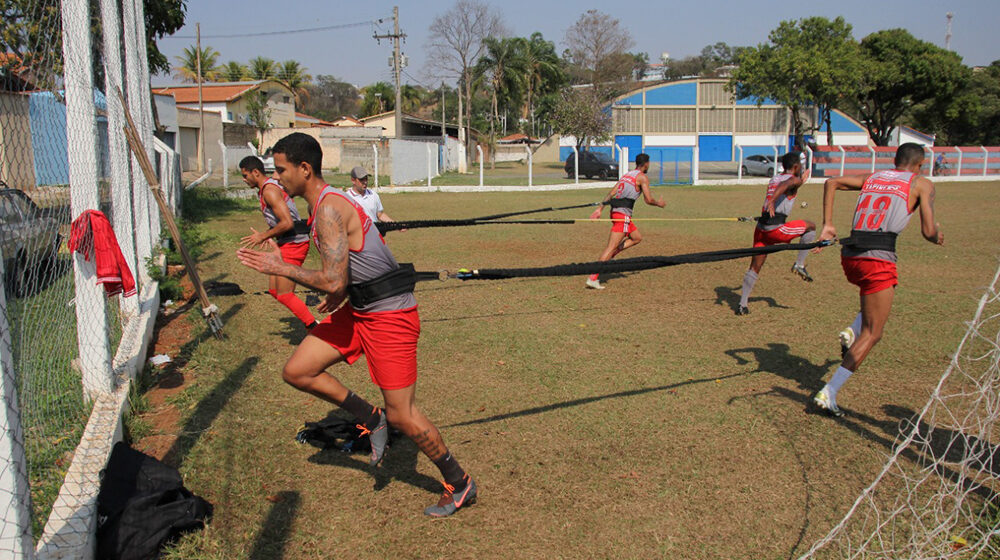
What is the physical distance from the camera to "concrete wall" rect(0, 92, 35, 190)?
348cm

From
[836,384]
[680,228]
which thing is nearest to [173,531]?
[836,384]

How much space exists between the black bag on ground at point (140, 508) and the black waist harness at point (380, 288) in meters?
1.38

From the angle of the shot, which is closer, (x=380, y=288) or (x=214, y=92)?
(x=380, y=288)

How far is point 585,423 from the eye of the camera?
198 inches

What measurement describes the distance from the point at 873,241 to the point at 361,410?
3.99 m

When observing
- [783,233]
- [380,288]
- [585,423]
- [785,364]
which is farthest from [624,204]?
[380,288]

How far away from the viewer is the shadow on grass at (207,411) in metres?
4.53

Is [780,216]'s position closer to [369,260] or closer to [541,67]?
[369,260]

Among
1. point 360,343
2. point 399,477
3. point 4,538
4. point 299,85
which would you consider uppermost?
point 299,85

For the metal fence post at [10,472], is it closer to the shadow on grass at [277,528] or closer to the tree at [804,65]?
the shadow on grass at [277,528]

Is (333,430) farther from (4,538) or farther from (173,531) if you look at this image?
(4,538)

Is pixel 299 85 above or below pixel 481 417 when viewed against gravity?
above

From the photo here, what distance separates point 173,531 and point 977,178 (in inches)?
1708

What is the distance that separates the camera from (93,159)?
4.89 m
